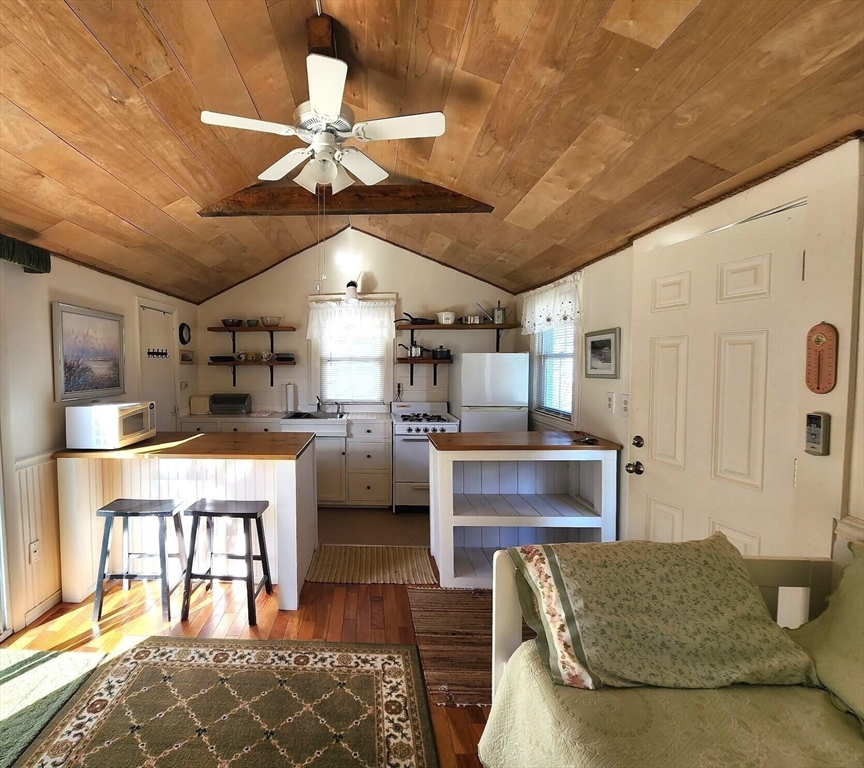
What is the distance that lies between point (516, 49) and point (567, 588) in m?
1.76

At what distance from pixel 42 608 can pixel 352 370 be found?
116 inches

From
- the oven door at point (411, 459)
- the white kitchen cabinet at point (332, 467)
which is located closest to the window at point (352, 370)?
the white kitchen cabinet at point (332, 467)

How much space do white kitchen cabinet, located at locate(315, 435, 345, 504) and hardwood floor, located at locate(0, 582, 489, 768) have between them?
57.9 inches

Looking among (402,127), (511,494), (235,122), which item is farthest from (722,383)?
(235,122)

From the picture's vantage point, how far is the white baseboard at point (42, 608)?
2250mm

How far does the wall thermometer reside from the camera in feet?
4.31

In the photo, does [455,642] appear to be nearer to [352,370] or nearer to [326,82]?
[326,82]

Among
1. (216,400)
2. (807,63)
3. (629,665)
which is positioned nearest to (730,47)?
(807,63)

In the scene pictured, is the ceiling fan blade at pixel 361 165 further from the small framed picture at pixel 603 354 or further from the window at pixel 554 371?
the window at pixel 554 371

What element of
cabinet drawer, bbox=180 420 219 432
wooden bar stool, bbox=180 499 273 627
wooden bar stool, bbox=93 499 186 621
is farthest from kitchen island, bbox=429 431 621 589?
cabinet drawer, bbox=180 420 219 432

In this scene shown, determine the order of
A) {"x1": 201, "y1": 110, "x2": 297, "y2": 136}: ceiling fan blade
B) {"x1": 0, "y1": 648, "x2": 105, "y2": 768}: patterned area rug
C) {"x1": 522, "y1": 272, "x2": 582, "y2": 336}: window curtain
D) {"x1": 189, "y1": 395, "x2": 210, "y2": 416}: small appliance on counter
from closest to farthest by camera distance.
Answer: {"x1": 201, "y1": 110, "x2": 297, "y2": 136}: ceiling fan blade < {"x1": 0, "y1": 648, "x2": 105, "y2": 768}: patterned area rug < {"x1": 522, "y1": 272, "x2": 582, "y2": 336}: window curtain < {"x1": 189, "y1": 395, "x2": 210, "y2": 416}: small appliance on counter

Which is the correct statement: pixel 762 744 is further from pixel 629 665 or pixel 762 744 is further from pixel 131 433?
pixel 131 433

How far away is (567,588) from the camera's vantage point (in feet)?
3.67

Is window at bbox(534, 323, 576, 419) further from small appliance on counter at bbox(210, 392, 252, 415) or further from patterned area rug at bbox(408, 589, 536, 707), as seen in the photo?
small appliance on counter at bbox(210, 392, 252, 415)
